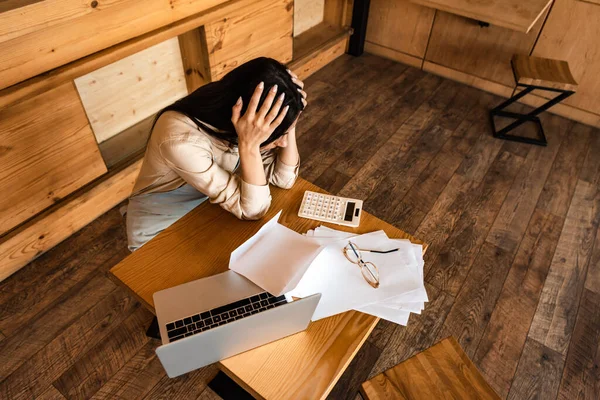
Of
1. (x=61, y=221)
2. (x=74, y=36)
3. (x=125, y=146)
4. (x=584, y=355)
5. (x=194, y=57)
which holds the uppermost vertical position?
(x=74, y=36)

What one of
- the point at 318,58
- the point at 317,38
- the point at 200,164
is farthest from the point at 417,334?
the point at 317,38

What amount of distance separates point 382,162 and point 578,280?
4.22 feet

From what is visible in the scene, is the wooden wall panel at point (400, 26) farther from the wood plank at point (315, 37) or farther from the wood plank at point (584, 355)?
the wood plank at point (584, 355)

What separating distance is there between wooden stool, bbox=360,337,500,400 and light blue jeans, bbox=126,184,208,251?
862mm

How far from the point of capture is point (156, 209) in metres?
1.42

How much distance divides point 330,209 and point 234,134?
38cm

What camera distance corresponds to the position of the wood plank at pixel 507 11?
2365 millimetres

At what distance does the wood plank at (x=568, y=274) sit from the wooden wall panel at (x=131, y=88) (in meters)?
2.43

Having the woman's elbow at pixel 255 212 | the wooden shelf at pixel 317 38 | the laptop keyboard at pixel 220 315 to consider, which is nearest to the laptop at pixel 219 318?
the laptop keyboard at pixel 220 315

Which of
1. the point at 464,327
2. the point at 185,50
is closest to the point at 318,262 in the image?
the point at 464,327

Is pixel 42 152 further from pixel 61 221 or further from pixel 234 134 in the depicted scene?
pixel 234 134

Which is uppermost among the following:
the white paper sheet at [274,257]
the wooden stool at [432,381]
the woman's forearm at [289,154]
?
the woman's forearm at [289,154]

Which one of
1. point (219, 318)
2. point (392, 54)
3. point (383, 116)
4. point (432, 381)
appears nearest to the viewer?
point (219, 318)

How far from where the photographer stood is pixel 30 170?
1749 mm
